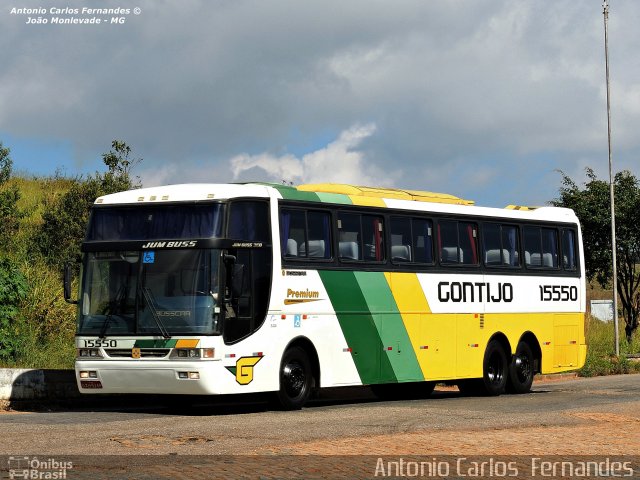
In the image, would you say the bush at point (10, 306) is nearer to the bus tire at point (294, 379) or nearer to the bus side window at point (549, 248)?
the bus tire at point (294, 379)

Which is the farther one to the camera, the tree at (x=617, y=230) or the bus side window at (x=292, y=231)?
the tree at (x=617, y=230)

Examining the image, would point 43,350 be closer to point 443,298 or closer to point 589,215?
point 443,298

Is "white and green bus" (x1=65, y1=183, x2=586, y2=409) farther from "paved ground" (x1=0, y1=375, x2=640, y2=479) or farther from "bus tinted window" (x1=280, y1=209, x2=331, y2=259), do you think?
"paved ground" (x1=0, y1=375, x2=640, y2=479)

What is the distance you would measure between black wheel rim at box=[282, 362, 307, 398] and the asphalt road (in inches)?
15.5

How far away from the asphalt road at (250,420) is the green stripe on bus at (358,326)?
1.87 ft

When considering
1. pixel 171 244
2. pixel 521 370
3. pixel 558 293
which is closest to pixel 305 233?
pixel 171 244

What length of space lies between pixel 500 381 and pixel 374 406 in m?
5.27

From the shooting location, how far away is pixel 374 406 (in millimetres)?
21203

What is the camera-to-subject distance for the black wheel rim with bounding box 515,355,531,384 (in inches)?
1032

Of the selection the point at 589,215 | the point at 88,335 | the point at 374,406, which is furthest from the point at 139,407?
the point at 589,215

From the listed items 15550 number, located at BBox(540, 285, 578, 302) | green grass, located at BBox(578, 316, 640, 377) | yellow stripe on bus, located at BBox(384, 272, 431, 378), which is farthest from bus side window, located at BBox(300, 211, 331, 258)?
green grass, located at BBox(578, 316, 640, 377)

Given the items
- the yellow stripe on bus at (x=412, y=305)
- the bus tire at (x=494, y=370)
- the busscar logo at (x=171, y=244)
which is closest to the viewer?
the busscar logo at (x=171, y=244)

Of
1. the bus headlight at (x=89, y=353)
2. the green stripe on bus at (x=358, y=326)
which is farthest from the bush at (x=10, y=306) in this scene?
the green stripe on bus at (x=358, y=326)

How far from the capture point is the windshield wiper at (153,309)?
19.1 meters
